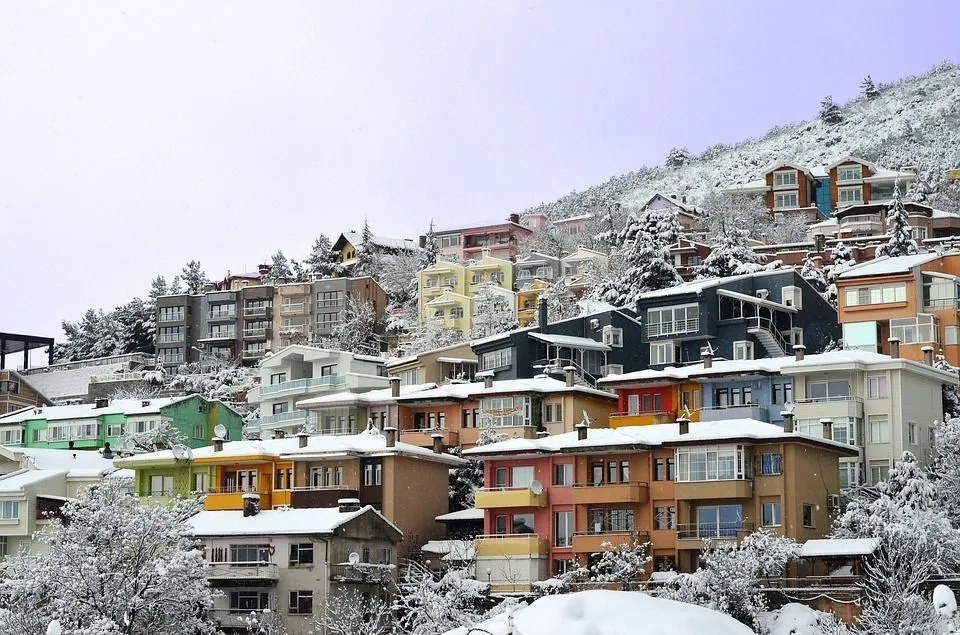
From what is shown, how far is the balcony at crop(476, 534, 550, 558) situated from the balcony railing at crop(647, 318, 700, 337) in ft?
57.8

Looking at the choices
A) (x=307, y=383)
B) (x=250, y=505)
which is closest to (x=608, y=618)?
(x=250, y=505)

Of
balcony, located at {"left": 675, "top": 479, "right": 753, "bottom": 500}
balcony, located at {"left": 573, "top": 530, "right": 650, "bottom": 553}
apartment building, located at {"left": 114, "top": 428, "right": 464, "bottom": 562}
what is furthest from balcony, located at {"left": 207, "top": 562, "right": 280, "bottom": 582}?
balcony, located at {"left": 675, "top": 479, "right": 753, "bottom": 500}

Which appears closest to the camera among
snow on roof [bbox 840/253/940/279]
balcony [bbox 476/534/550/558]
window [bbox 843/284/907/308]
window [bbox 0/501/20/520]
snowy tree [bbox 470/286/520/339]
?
balcony [bbox 476/534/550/558]

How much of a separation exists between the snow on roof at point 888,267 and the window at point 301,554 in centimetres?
2731

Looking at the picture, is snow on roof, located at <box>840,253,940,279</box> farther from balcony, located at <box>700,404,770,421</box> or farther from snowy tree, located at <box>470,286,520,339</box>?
snowy tree, located at <box>470,286,520,339</box>

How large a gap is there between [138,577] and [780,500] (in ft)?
68.3

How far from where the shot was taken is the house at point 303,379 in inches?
3322

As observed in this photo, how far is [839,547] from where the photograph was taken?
4950cm

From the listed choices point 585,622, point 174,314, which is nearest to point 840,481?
point 585,622

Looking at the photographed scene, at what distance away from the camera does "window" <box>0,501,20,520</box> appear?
67.1m

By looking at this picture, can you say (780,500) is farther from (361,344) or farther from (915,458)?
(361,344)

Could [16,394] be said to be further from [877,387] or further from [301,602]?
[877,387]

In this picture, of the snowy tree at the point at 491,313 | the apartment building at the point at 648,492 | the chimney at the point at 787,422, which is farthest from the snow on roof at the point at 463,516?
the snowy tree at the point at 491,313

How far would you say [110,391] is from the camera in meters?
104
